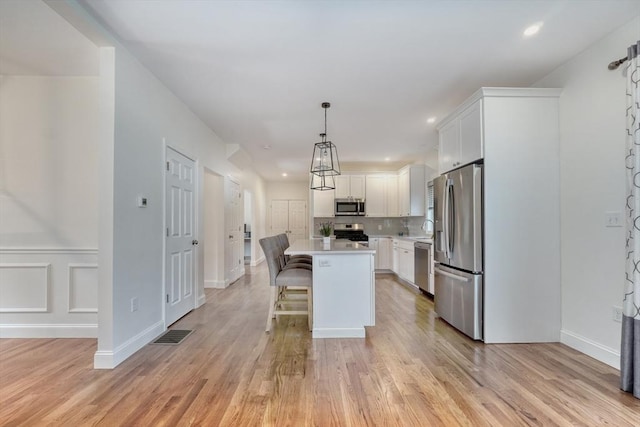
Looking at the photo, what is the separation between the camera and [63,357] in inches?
101

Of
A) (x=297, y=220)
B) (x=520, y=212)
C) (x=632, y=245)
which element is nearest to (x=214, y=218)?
(x=520, y=212)

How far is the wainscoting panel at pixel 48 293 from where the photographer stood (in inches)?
117

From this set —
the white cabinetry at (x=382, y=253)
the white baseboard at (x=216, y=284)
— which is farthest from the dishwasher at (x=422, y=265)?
→ the white baseboard at (x=216, y=284)

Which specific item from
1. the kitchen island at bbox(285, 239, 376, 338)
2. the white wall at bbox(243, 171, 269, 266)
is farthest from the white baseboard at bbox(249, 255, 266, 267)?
the kitchen island at bbox(285, 239, 376, 338)

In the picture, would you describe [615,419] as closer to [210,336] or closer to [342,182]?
[210,336]

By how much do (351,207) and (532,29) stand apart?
4864mm

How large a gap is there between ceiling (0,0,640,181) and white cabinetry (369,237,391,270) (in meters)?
3.15

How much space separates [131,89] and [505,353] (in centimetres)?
396

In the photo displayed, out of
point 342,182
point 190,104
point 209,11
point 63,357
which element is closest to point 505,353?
point 209,11

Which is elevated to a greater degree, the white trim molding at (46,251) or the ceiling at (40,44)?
the ceiling at (40,44)

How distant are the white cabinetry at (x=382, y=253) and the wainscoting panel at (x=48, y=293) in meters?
4.88

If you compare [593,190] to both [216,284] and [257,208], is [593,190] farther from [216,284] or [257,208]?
[257,208]

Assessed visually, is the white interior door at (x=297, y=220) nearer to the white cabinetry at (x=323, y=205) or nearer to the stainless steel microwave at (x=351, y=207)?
the white cabinetry at (x=323, y=205)

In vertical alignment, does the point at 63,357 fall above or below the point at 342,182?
below
